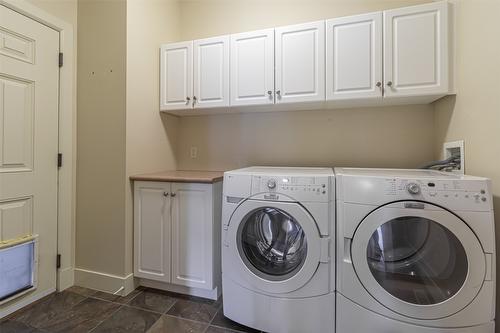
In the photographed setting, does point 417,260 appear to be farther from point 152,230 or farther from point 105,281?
point 105,281

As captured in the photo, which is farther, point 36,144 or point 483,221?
point 36,144

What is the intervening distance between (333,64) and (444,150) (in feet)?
3.25

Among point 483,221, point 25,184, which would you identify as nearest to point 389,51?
point 483,221

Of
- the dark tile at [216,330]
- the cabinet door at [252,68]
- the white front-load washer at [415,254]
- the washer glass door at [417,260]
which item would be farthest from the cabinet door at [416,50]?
the dark tile at [216,330]

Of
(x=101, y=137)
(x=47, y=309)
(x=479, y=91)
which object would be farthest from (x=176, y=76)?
(x=479, y=91)

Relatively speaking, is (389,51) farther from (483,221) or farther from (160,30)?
(160,30)

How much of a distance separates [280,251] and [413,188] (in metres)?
0.79

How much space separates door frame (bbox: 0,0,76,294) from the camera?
1.81 metres

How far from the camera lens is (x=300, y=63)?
1.76m

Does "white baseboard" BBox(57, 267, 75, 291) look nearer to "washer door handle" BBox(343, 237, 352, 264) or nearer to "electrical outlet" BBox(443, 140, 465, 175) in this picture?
"washer door handle" BBox(343, 237, 352, 264)

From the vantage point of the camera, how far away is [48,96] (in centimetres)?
172

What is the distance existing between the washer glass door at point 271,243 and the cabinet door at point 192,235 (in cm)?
35

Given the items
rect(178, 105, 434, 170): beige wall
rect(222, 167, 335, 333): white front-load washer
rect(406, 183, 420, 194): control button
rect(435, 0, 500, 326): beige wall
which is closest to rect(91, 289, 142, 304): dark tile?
rect(222, 167, 335, 333): white front-load washer

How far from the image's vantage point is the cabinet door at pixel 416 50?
150 centimetres
